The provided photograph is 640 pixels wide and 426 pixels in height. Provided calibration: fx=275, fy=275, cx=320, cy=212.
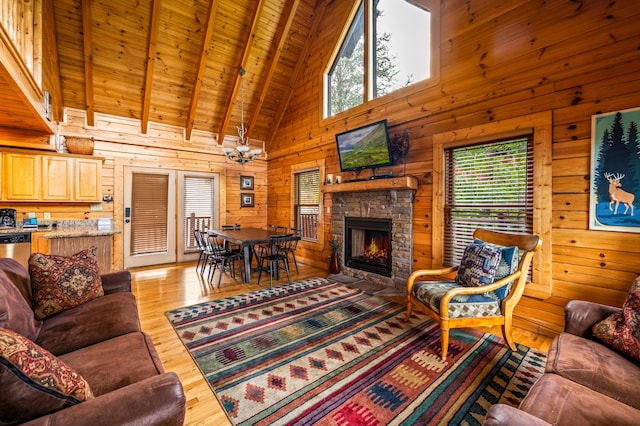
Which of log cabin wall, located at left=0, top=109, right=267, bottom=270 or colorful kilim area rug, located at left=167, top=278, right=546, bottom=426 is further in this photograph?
log cabin wall, located at left=0, top=109, right=267, bottom=270

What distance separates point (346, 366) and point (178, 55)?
230 inches

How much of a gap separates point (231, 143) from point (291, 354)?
5812mm

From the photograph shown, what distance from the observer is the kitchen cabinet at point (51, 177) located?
4.35m

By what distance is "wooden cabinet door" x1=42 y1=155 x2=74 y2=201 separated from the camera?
4586 mm

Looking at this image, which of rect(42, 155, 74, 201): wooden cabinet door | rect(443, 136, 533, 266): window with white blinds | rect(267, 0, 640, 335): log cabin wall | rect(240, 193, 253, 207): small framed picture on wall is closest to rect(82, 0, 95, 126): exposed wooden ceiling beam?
rect(42, 155, 74, 201): wooden cabinet door

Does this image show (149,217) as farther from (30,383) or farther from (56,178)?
(30,383)

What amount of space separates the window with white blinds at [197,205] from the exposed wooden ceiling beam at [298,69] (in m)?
1.98

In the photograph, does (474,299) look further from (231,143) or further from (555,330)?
(231,143)

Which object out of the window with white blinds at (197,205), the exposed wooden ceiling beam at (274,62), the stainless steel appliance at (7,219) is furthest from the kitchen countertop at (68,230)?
the exposed wooden ceiling beam at (274,62)

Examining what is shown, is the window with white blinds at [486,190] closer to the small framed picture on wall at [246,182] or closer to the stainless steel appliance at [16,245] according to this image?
the small framed picture on wall at [246,182]

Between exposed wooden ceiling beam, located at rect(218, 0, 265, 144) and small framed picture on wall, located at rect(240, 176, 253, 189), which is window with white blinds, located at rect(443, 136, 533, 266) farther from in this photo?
small framed picture on wall, located at rect(240, 176, 253, 189)

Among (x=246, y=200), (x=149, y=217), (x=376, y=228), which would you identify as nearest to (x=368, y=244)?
(x=376, y=228)

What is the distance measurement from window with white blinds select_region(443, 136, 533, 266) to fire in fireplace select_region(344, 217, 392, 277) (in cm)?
99

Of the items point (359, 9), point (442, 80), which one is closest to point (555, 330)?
point (442, 80)
